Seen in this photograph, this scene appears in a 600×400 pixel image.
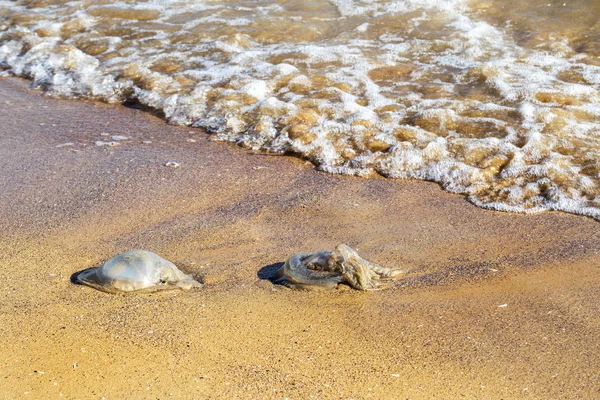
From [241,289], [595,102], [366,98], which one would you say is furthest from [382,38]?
[241,289]

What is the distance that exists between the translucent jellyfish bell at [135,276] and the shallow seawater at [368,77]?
169 centimetres

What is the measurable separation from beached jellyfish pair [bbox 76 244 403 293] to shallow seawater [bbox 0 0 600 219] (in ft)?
4.31

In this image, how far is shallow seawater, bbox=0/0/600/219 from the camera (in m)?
4.33

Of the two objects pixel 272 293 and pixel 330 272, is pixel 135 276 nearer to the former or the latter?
pixel 272 293

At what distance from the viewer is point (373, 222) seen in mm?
3691

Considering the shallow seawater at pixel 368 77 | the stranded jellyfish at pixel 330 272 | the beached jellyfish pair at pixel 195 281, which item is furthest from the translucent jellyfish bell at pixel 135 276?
the shallow seawater at pixel 368 77

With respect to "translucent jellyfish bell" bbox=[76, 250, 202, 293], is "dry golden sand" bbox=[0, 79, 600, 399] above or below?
below

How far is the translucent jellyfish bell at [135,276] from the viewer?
2938 mm

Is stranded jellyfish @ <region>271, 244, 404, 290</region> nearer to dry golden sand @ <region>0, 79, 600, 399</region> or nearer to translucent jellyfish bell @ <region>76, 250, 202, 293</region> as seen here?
dry golden sand @ <region>0, 79, 600, 399</region>

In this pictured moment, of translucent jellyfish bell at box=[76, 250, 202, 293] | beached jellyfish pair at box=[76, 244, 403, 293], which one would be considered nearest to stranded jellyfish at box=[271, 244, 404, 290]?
beached jellyfish pair at box=[76, 244, 403, 293]

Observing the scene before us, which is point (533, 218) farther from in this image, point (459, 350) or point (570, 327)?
point (459, 350)

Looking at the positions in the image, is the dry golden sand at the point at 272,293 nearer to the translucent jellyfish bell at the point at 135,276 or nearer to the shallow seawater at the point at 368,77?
the translucent jellyfish bell at the point at 135,276

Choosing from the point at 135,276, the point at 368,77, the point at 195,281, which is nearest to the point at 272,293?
the point at 195,281

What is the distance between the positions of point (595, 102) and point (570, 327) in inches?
114
